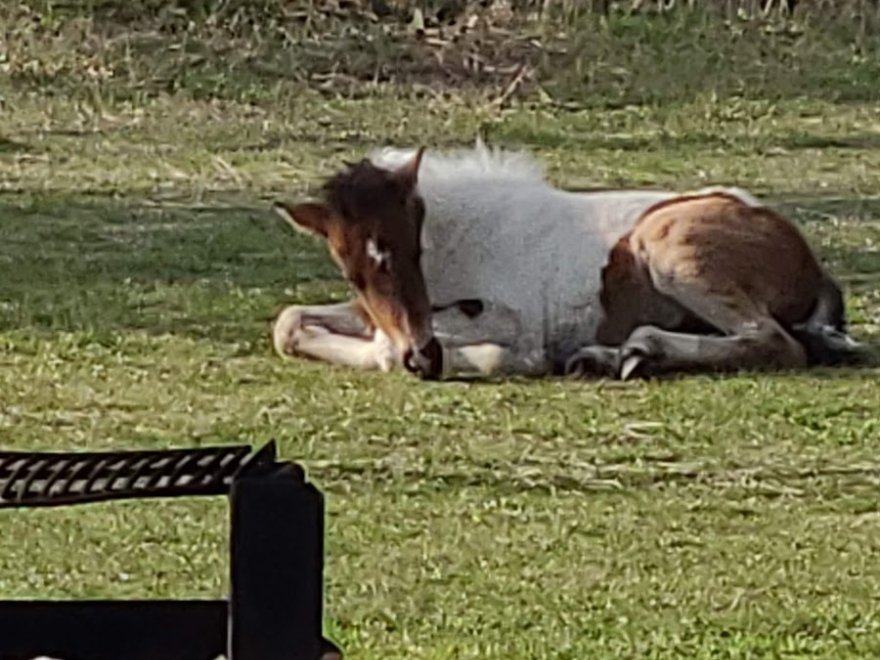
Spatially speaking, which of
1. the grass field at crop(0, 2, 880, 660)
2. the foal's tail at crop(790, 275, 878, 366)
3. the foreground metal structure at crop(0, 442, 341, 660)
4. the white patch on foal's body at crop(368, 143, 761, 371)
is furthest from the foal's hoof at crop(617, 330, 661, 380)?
the foreground metal structure at crop(0, 442, 341, 660)

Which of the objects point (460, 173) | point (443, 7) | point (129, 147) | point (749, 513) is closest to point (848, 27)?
point (443, 7)

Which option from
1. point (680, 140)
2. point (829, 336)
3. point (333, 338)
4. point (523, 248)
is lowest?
point (680, 140)

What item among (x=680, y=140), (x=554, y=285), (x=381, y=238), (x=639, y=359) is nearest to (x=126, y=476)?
(x=639, y=359)

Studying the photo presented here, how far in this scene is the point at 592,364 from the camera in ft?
20.8

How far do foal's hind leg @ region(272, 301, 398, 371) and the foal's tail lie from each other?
3.68 ft

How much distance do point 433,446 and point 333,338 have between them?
1.23m

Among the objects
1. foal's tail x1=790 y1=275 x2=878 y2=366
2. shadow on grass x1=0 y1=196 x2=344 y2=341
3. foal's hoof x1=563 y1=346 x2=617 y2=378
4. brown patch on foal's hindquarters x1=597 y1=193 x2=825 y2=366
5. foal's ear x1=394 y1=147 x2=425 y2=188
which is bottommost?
shadow on grass x1=0 y1=196 x2=344 y2=341

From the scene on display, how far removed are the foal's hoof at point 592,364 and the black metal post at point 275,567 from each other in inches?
188

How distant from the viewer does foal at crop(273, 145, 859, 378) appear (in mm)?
6375

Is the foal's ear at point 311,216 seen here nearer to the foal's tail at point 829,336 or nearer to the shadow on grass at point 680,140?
the foal's tail at point 829,336

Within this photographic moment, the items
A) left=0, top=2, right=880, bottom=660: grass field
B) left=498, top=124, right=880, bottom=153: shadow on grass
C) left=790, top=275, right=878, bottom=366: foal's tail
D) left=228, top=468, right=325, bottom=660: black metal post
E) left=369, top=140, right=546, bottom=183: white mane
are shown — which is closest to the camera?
left=228, top=468, right=325, bottom=660: black metal post

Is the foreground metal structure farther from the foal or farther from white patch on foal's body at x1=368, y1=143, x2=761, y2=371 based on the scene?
white patch on foal's body at x1=368, y1=143, x2=761, y2=371

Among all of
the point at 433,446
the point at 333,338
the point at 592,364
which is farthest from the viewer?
the point at 333,338

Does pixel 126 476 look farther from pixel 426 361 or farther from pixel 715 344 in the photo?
pixel 715 344
